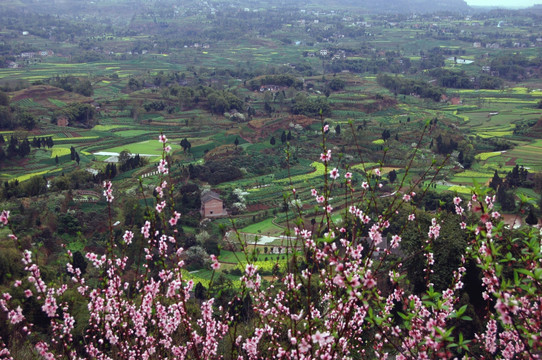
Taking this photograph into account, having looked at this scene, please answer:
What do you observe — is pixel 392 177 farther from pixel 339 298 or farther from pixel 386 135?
pixel 339 298

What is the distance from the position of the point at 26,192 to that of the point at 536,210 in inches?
1210

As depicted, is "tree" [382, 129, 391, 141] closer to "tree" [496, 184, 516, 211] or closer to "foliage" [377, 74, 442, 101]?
"tree" [496, 184, 516, 211]

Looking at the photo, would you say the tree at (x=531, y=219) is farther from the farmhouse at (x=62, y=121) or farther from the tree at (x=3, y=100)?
the tree at (x=3, y=100)

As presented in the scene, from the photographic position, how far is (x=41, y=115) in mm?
51250

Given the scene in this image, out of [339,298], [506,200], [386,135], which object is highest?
[339,298]

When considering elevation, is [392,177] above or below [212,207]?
below

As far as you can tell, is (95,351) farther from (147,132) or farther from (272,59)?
(272,59)

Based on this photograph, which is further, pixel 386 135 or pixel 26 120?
pixel 26 120

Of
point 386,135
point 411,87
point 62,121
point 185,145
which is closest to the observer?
point 185,145

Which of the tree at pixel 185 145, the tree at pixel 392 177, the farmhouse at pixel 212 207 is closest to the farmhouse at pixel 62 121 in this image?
the tree at pixel 185 145

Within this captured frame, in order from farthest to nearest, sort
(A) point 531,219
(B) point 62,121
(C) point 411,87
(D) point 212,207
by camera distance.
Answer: (C) point 411,87 → (B) point 62,121 → (D) point 212,207 → (A) point 531,219

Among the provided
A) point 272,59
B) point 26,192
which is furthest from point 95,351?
point 272,59

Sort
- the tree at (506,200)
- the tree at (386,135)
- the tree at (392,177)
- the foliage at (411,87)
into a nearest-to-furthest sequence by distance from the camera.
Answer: the tree at (506,200), the tree at (392,177), the tree at (386,135), the foliage at (411,87)

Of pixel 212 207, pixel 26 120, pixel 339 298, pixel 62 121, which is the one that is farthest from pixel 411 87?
pixel 339 298
